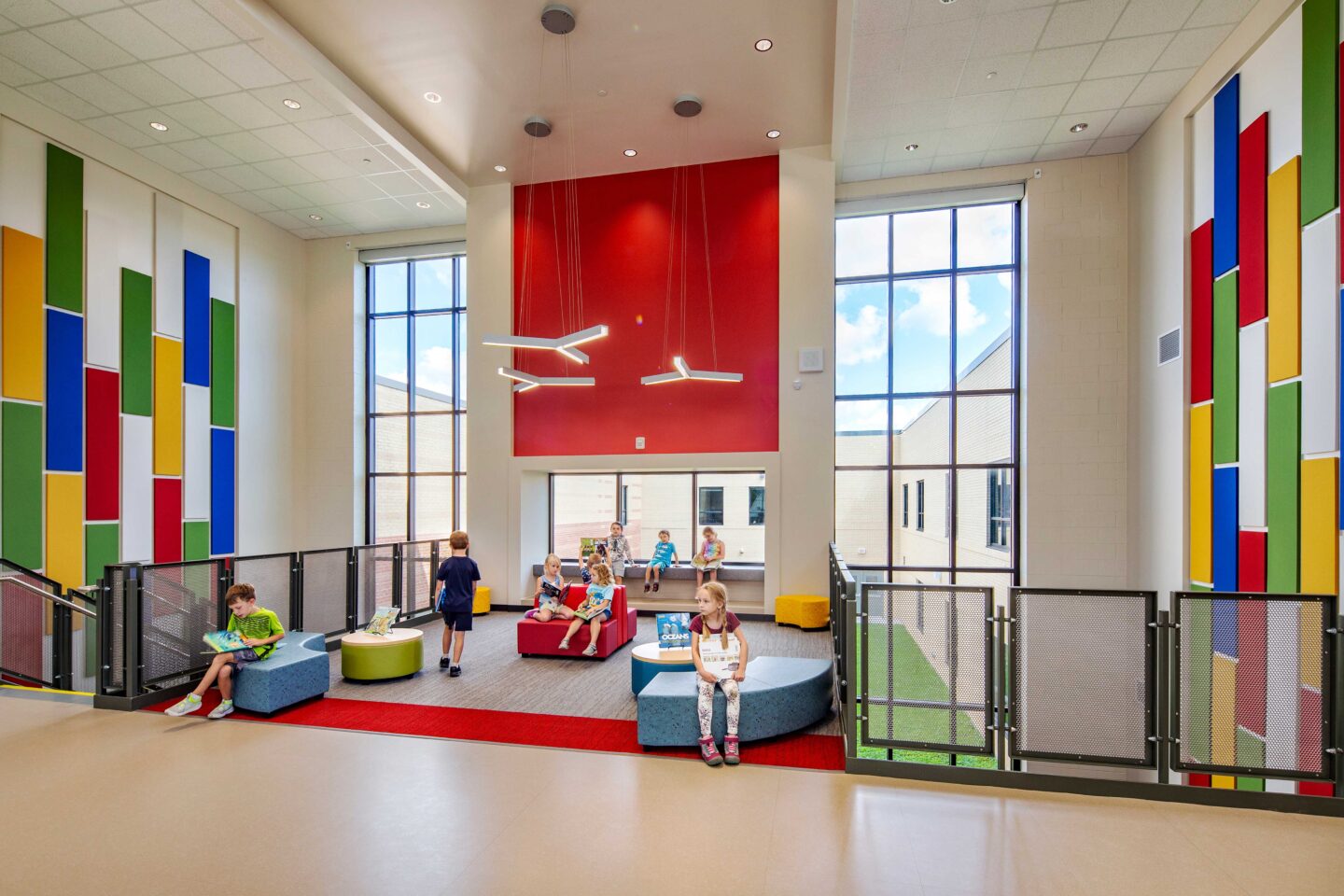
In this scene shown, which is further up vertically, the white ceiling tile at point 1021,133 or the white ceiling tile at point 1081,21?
the white ceiling tile at point 1081,21

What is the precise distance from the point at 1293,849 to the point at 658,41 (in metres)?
8.74

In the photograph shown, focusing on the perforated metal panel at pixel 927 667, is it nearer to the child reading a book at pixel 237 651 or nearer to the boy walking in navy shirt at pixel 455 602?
the boy walking in navy shirt at pixel 455 602

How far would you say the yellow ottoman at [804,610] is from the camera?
9516 mm

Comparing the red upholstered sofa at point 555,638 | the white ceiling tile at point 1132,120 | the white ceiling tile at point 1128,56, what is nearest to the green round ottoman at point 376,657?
the red upholstered sofa at point 555,638

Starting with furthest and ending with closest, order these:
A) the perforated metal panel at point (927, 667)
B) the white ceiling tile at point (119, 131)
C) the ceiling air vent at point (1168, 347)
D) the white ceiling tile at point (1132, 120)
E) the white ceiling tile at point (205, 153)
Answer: the white ceiling tile at point (205, 153), the white ceiling tile at point (119, 131), the white ceiling tile at point (1132, 120), the ceiling air vent at point (1168, 347), the perforated metal panel at point (927, 667)

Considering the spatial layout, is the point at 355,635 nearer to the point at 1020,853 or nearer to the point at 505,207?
the point at 1020,853

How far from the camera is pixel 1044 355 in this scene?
9984 mm

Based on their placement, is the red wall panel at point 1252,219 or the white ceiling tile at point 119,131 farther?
the white ceiling tile at point 119,131

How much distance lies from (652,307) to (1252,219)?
24.4 ft

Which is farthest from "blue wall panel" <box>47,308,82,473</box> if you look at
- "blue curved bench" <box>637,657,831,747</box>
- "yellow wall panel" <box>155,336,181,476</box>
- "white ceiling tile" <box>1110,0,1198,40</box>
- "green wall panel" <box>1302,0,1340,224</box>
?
"green wall panel" <box>1302,0,1340,224</box>

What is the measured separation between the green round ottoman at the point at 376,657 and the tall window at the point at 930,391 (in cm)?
685

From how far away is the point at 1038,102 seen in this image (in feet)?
28.0

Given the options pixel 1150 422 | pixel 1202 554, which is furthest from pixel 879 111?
pixel 1202 554

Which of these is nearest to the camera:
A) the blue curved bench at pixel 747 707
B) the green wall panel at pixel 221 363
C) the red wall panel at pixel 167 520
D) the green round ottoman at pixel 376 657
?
the blue curved bench at pixel 747 707
